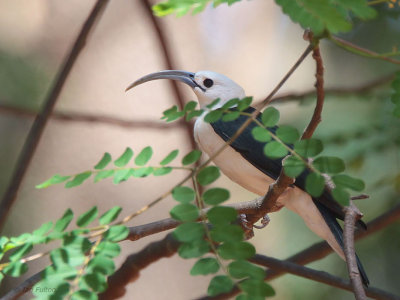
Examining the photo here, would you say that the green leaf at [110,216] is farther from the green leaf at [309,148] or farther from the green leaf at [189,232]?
the green leaf at [309,148]

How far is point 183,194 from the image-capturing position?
2.35 feet

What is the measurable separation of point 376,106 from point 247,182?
1.01 metres

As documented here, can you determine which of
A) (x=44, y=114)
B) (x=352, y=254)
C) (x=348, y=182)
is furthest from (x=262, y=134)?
(x=44, y=114)

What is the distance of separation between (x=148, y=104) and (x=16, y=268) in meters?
1.44

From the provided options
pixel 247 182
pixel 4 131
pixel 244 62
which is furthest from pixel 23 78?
pixel 247 182

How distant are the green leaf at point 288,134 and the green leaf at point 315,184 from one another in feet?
0.22

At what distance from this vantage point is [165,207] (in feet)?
7.09

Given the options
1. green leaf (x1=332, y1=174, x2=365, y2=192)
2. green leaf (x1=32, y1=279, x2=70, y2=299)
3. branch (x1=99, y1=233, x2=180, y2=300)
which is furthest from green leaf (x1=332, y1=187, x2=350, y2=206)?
branch (x1=99, y1=233, x2=180, y2=300)

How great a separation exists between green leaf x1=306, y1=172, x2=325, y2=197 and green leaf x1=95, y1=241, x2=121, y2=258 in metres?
0.24

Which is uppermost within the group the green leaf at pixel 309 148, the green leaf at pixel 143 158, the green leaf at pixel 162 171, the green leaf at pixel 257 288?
the green leaf at pixel 143 158

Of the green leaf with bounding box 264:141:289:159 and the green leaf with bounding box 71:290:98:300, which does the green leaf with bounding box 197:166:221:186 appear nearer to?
the green leaf with bounding box 264:141:289:159

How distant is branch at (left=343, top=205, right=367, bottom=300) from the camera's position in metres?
0.75

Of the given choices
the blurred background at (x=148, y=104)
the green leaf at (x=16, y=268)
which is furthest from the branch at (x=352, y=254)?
the blurred background at (x=148, y=104)

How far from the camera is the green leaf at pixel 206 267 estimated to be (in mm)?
673
